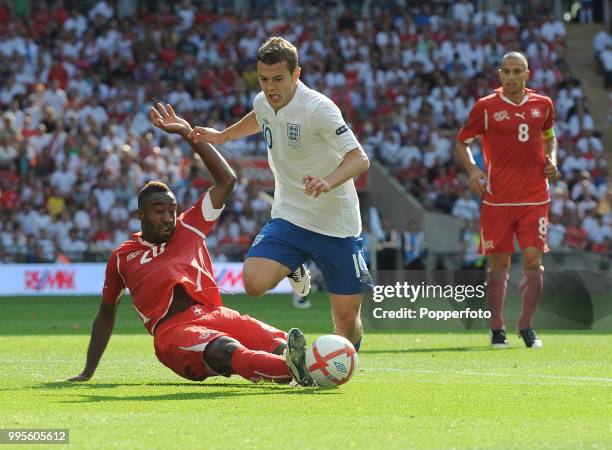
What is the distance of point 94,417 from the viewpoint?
7.46 metres

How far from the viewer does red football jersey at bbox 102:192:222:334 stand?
9.55m

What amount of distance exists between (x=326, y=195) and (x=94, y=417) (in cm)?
307

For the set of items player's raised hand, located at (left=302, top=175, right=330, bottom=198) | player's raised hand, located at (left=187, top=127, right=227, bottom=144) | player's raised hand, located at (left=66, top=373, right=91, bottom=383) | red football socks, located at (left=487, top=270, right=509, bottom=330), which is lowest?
red football socks, located at (left=487, top=270, right=509, bottom=330)

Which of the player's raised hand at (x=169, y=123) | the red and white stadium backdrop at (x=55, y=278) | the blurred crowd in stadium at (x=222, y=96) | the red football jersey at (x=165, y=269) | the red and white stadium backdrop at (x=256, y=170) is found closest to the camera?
the red football jersey at (x=165, y=269)

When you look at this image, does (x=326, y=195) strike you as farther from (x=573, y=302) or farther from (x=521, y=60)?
(x=573, y=302)

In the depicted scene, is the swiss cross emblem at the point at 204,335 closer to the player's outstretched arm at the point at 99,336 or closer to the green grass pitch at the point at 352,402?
the green grass pitch at the point at 352,402

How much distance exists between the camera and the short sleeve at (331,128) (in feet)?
31.1

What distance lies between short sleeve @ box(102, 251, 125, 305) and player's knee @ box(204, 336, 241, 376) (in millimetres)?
1017

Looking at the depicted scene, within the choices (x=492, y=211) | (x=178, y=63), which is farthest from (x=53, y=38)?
(x=492, y=211)

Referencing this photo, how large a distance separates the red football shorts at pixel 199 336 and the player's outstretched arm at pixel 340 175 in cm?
118

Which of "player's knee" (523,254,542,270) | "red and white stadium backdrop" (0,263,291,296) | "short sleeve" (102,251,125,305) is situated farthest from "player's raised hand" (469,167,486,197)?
"red and white stadium backdrop" (0,263,291,296)

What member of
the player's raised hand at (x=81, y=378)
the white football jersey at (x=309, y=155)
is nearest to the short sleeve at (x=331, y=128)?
the white football jersey at (x=309, y=155)

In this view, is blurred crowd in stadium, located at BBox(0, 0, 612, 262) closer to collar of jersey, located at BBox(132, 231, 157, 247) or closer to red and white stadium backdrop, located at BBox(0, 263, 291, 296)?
red and white stadium backdrop, located at BBox(0, 263, 291, 296)

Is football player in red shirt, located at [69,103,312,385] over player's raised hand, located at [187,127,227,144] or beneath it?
beneath
